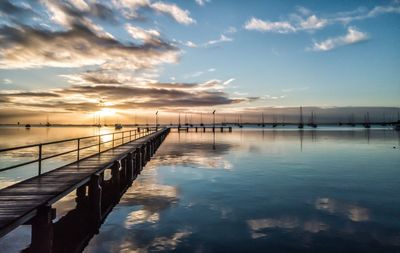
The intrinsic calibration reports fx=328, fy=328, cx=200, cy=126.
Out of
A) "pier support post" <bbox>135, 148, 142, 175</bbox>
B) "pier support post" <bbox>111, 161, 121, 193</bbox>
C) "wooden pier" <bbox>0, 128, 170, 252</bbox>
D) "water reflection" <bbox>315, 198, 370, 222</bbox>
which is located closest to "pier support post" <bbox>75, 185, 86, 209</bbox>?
"wooden pier" <bbox>0, 128, 170, 252</bbox>

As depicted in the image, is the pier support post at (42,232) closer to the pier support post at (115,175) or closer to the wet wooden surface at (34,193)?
the wet wooden surface at (34,193)

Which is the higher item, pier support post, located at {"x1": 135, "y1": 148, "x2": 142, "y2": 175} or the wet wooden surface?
the wet wooden surface

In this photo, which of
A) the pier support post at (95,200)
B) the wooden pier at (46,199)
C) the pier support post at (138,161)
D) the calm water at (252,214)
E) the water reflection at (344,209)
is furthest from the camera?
the pier support post at (138,161)

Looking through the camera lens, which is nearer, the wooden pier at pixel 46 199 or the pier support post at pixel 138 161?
the wooden pier at pixel 46 199

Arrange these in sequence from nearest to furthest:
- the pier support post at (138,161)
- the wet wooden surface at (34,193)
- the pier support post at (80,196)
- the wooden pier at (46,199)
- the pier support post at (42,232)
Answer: the wet wooden surface at (34,193), the wooden pier at (46,199), the pier support post at (42,232), the pier support post at (80,196), the pier support post at (138,161)

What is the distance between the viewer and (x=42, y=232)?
345 inches

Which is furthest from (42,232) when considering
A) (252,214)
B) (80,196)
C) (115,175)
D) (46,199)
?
(115,175)

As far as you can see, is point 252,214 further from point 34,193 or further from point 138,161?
point 138,161

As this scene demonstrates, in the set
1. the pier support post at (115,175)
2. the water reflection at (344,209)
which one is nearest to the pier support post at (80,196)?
the pier support post at (115,175)

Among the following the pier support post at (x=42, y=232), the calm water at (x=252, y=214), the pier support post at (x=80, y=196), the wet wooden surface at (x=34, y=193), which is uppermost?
the wet wooden surface at (x=34, y=193)

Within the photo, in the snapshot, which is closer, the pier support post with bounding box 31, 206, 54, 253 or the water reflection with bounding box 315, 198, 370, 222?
the pier support post with bounding box 31, 206, 54, 253

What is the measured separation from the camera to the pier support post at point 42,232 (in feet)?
28.6

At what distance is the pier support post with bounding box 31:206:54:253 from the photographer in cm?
872

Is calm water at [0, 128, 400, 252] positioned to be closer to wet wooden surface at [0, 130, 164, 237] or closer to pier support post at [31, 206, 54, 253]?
wet wooden surface at [0, 130, 164, 237]
